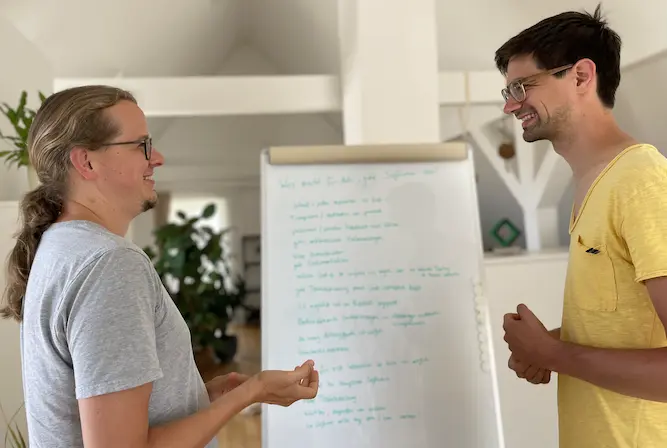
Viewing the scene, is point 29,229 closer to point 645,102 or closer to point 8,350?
point 8,350

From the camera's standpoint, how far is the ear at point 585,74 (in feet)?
3.81

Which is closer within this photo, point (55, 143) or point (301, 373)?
point (55, 143)

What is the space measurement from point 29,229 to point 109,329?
0.29m

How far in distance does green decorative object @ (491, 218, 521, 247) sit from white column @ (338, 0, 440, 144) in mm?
930

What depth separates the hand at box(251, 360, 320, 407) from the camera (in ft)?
3.38

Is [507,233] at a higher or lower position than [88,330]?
higher

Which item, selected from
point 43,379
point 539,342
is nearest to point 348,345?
point 539,342

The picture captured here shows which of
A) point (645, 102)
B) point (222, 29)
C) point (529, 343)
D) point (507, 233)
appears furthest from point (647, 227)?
point (222, 29)

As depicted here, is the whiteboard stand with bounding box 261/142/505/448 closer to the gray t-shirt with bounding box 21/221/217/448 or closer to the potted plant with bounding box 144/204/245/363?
the gray t-shirt with bounding box 21/221/217/448

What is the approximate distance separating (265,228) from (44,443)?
947 mm

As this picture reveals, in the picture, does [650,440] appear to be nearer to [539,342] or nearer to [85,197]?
[539,342]

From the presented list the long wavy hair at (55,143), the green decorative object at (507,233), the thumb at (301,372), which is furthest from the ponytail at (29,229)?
the green decorative object at (507,233)

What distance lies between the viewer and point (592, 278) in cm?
110

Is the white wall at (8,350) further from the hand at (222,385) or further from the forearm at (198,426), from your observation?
the forearm at (198,426)
